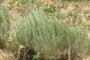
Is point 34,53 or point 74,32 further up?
point 74,32

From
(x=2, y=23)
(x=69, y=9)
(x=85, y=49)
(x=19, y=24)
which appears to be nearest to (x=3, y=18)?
(x=2, y=23)

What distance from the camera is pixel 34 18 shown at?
4.09 meters

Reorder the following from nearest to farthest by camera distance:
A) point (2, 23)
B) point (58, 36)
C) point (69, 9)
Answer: point (58, 36) → point (2, 23) → point (69, 9)

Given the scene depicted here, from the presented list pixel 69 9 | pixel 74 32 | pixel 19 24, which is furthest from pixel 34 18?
pixel 69 9

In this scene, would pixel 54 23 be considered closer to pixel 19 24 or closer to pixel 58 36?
pixel 58 36

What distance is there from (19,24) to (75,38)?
765 mm

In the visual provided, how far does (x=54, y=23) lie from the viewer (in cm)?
401

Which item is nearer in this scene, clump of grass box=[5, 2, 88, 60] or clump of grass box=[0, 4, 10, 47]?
clump of grass box=[5, 2, 88, 60]

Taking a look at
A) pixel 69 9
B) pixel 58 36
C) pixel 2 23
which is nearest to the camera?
pixel 58 36

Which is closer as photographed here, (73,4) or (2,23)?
(2,23)

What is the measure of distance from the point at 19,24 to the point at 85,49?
931 mm

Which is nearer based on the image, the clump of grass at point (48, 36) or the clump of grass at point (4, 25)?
the clump of grass at point (48, 36)

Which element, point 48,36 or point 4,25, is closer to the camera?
point 48,36

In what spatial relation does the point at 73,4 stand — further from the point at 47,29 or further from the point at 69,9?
the point at 47,29
